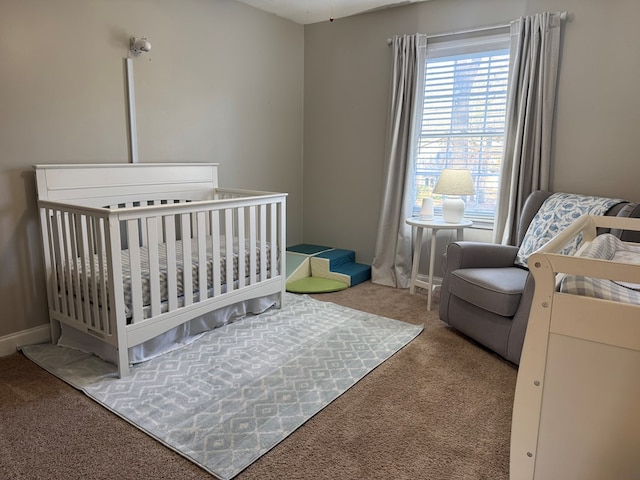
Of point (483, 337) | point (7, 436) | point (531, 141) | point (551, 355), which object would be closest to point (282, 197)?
point (483, 337)

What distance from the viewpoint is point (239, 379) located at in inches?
88.0

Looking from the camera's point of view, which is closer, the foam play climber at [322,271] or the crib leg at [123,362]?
the crib leg at [123,362]

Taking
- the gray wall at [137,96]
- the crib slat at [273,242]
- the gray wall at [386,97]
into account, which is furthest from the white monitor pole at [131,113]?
the gray wall at [386,97]

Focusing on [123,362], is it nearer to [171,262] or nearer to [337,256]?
[171,262]

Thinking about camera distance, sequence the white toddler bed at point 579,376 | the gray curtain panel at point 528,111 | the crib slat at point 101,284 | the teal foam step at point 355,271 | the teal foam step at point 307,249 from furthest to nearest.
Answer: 1. the teal foam step at point 307,249
2. the teal foam step at point 355,271
3. the gray curtain panel at point 528,111
4. the crib slat at point 101,284
5. the white toddler bed at point 579,376

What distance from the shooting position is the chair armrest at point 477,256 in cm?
279

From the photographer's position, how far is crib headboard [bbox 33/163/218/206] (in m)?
2.55

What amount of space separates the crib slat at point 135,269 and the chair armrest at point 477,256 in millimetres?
1851

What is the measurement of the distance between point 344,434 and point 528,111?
2536 mm

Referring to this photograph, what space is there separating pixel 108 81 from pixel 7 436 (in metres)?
2.08

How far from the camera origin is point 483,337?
101 inches

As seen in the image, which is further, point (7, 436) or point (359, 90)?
point (359, 90)

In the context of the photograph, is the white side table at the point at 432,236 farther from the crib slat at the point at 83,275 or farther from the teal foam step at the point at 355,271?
the crib slat at the point at 83,275

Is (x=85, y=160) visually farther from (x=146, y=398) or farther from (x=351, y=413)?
(x=351, y=413)
